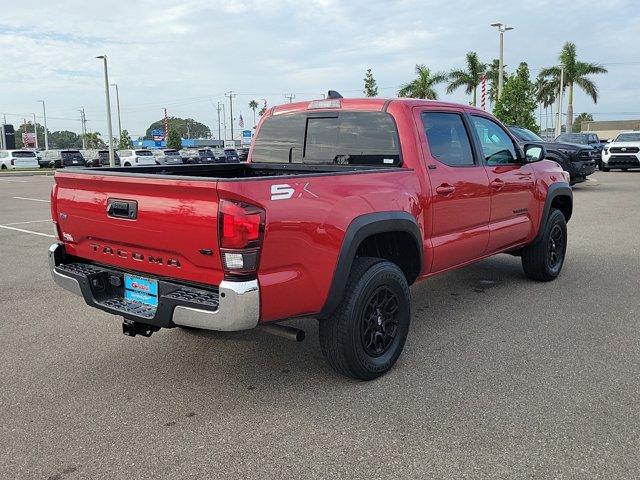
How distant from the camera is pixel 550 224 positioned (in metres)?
6.41

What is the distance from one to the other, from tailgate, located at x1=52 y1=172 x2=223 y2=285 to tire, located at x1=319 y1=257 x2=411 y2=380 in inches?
34.9

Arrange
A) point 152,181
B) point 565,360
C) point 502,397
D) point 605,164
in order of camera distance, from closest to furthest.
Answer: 1. point 152,181
2. point 502,397
3. point 565,360
4. point 605,164

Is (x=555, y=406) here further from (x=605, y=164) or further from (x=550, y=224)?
(x=605, y=164)

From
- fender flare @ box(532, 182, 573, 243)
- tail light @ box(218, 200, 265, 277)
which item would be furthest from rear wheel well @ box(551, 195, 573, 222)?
tail light @ box(218, 200, 265, 277)

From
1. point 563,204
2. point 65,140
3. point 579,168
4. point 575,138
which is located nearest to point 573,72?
point 575,138

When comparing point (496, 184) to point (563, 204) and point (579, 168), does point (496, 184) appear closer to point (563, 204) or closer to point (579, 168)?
point (563, 204)

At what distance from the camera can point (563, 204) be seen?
22.6ft

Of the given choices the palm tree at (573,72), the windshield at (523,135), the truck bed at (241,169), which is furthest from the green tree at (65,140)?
the truck bed at (241,169)

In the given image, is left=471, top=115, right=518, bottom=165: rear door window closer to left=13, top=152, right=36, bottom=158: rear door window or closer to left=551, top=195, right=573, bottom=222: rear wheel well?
left=551, top=195, right=573, bottom=222: rear wheel well

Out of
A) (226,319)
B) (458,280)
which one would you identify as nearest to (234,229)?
(226,319)

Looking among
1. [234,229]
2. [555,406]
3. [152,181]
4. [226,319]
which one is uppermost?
[152,181]

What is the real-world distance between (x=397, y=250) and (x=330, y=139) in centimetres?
108

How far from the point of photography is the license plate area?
11.6ft

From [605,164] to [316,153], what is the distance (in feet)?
77.8
